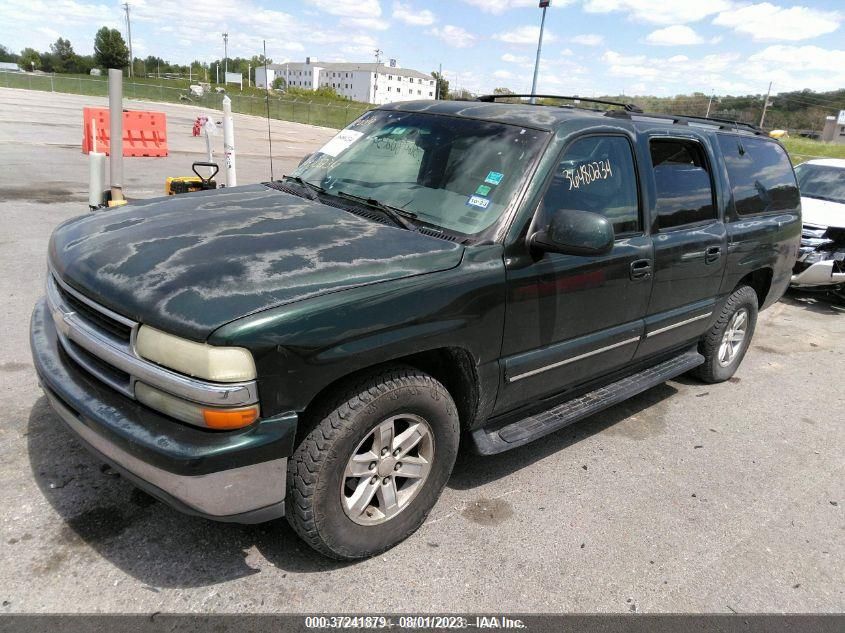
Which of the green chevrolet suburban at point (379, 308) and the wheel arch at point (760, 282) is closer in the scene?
the green chevrolet suburban at point (379, 308)

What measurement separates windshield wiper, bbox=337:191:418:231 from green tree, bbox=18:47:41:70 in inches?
5089

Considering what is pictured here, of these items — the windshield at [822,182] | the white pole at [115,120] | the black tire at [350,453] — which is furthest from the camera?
the windshield at [822,182]

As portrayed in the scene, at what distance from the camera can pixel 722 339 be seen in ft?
15.8

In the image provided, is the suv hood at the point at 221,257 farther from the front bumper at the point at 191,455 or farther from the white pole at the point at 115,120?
the white pole at the point at 115,120

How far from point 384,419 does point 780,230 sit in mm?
3994

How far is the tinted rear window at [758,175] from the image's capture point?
14.6 feet

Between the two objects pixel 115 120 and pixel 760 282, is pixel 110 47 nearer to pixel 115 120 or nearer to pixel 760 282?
pixel 115 120

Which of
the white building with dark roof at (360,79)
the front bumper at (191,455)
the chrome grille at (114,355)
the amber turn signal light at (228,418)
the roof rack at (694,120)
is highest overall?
the white building with dark roof at (360,79)

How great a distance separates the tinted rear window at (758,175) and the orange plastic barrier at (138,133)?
14628 mm

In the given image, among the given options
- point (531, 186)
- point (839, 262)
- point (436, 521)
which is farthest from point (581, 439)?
point (839, 262)

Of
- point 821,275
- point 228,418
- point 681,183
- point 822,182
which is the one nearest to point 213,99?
point 822,182

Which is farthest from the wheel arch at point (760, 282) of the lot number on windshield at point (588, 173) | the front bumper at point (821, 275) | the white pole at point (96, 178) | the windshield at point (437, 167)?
the white pole at point (96, 178)

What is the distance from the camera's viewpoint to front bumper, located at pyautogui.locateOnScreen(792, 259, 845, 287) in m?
7.55

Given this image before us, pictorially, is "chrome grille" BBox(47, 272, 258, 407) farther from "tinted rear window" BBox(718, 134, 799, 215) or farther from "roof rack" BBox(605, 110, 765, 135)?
"tinted rear window" BBox(718, 134, 799, 215)
